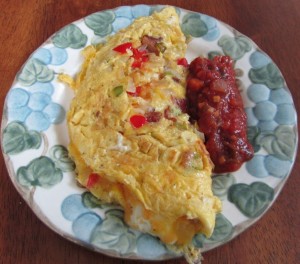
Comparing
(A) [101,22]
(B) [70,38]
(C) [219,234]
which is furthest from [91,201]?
(A) [101,22]

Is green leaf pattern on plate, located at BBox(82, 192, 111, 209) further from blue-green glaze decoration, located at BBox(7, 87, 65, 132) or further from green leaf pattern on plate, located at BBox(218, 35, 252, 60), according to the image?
green leaf pattern on plate, located at BBox(218, 35, 252, 60)

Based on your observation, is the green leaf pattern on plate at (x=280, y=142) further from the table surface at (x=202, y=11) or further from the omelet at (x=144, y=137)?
the omelet at (x=144, y=137)

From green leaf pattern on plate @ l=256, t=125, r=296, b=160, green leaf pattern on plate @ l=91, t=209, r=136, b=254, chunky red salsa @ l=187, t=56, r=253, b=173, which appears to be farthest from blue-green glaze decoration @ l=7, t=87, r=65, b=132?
green leaf pattern on plate @ l=256, t=125, r=296, b=160

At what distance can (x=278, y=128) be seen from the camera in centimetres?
223

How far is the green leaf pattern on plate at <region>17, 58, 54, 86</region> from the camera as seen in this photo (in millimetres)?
2375

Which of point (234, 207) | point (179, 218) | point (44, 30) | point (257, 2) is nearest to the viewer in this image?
point (179, 218)

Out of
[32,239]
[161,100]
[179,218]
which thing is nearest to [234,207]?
[179,218]

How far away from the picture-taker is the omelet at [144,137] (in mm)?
1757

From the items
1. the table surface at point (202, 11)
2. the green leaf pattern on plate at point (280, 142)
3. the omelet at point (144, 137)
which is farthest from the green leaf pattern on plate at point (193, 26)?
the green leaf pattern on plate at point (280, 142)

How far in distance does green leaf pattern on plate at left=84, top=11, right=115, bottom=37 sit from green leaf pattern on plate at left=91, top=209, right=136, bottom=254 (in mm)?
1434

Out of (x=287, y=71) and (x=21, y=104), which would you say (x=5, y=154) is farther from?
(x=287, y=71)

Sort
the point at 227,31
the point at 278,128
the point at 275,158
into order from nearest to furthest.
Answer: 1. the point at 275,158
2. the point at 278,128
3. the point at 227,31

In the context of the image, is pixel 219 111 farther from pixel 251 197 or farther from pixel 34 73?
pixel 34 73

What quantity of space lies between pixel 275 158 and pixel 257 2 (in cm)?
181
